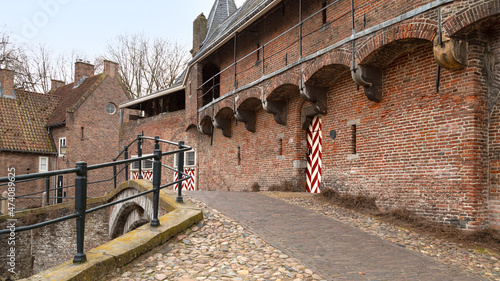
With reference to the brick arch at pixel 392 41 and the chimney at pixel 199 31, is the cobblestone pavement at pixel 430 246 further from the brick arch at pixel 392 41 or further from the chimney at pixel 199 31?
the chimney at pixel 199 31

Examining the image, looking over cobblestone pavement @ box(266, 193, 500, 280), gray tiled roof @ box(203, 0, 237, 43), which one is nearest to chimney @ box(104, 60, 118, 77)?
gray tiled roof @ box(203, 0, 237, 43)

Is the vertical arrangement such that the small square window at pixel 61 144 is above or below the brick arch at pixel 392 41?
below

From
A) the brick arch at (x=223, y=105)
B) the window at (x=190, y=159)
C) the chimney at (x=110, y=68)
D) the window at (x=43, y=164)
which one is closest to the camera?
the brick arch at (x=223, y=105)

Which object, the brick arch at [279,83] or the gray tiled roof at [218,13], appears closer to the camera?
the brick arch at [279,83]

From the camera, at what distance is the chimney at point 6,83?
26.4 m

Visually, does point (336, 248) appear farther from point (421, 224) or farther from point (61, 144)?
point (61, 144)

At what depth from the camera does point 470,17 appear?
21.1 ft

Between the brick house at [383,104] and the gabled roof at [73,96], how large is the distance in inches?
621

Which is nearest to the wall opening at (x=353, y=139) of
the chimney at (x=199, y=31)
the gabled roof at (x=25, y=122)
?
the chimney at (x=199, y=31)

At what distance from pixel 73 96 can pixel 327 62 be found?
2433 cm

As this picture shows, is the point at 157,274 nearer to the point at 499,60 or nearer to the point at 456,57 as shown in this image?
the point at 456,57

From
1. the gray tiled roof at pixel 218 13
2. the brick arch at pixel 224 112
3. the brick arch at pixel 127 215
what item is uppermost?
the gray tiled roof at pixel 218 13

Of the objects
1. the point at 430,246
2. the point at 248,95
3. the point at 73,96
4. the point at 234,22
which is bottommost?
the point at 430,246

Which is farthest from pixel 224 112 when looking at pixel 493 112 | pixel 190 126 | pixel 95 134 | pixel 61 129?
pixel 61 129
